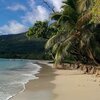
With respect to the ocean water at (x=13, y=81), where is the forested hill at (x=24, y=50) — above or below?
above

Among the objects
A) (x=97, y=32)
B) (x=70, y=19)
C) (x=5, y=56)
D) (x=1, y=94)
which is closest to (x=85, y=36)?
(x=97, y=32)

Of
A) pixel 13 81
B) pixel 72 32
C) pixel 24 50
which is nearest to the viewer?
pixel 13 81

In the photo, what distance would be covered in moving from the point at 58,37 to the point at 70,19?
2.23 meters

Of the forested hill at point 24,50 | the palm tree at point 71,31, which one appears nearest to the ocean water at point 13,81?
the palm tree at point 71,31

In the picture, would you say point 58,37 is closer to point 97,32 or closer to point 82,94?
point 97,32

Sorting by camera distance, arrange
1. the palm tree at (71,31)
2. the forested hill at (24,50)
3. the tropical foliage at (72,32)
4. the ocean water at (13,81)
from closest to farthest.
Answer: the ocean water at (13,81)
the tropical foliage at (72,32)
the palm tree at (71,31)
the forested hill at (24,50)

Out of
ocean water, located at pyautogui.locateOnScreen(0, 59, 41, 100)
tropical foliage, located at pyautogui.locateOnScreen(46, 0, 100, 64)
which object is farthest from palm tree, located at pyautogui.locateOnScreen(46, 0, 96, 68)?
ocean water, located at pyautogui.locateOnScreen(0, 59, 41, 100)

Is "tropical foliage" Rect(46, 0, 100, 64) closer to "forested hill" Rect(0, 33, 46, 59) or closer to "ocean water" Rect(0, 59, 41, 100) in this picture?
"ocean water" Rect(0, 59, 41, 100)

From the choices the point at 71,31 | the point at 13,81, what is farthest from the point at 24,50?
the point at 13,81

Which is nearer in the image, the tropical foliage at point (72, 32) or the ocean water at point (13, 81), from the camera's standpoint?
the ocean water at point (13, 81)

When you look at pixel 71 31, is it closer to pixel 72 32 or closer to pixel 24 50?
pixel 72 32

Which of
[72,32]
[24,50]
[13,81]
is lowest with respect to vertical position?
[13,81]

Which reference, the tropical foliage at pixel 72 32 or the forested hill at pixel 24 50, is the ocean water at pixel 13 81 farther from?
the forested hill at pixel 24 50

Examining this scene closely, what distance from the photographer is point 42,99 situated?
42.7ft
